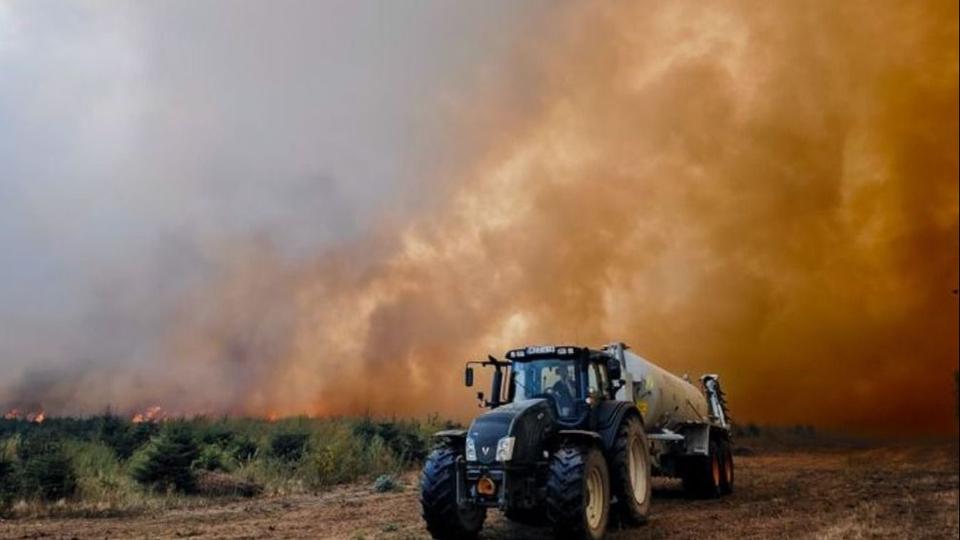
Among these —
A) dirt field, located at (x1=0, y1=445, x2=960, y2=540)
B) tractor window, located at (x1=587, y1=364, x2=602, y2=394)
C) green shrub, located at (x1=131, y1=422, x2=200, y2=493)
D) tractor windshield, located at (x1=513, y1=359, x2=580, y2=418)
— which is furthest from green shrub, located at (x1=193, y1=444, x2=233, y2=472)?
tractor window, located at (x1=587, y1=364, x2=602, y2=394)

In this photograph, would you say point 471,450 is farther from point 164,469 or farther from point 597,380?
point 164,469

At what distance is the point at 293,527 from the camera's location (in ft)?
41.3

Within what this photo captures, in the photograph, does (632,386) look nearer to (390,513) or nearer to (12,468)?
(390,513)

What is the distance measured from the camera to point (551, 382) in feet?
40.5

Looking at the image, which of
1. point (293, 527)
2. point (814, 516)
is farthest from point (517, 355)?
point (814, 516)

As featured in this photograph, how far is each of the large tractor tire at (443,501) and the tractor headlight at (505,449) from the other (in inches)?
33.5

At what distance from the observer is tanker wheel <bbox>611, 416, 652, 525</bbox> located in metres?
11.7

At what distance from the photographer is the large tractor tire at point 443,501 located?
10477 millimetres

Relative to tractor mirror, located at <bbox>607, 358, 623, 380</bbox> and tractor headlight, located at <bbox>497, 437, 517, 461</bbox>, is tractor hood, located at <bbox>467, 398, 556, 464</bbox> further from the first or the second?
tractor mirror, located at <bbox>607, 358, 623, 380</bbox>

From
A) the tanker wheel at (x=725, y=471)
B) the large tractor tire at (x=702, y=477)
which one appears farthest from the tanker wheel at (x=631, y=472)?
the tanker wheel at (x=725, y=471)

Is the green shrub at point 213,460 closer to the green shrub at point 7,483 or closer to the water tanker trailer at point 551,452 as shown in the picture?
the green shrub at point 7,483

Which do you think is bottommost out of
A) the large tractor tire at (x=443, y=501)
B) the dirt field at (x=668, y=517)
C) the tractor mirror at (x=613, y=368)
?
the dirt field at (x=668, y=517)

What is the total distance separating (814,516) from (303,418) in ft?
78.5

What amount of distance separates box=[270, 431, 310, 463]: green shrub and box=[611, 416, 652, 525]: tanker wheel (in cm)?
1161
